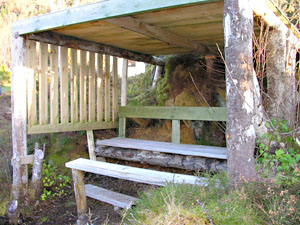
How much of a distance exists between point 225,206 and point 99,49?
443cm

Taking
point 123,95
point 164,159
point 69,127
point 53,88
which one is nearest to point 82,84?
point 53,88

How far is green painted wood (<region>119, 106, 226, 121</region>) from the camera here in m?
5.38

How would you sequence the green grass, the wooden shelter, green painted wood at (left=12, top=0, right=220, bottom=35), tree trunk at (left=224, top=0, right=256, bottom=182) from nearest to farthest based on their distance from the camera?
1. the green grass
2. tree trunk at (left=224, top=0, right=256, bottom=182)
3. green painted wood at (left=12, top=0, right=220, bottom=35)
4. the wooden shelter

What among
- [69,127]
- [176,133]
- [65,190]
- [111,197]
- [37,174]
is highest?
[69,127]

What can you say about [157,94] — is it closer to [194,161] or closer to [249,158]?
A: [194,161]

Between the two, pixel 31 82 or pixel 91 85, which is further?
pixel 91 85

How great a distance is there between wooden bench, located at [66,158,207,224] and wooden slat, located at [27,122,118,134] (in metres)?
1.33

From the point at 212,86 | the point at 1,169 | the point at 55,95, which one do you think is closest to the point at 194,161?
the point at 212,86

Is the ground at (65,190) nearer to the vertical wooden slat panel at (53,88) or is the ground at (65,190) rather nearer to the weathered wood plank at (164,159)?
the weathered wood plank at (164,159)

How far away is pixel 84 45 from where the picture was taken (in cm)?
566

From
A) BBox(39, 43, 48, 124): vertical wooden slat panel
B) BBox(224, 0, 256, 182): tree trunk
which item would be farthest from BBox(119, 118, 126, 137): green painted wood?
BBox(224, 0, 256, 182): tree trunk

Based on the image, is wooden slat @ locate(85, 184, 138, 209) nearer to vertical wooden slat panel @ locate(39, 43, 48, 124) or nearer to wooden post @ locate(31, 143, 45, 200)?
wooden post @ locate(31, 143, 45, 200)

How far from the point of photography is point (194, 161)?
189 inches

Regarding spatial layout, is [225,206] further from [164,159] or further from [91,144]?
[91,144]
